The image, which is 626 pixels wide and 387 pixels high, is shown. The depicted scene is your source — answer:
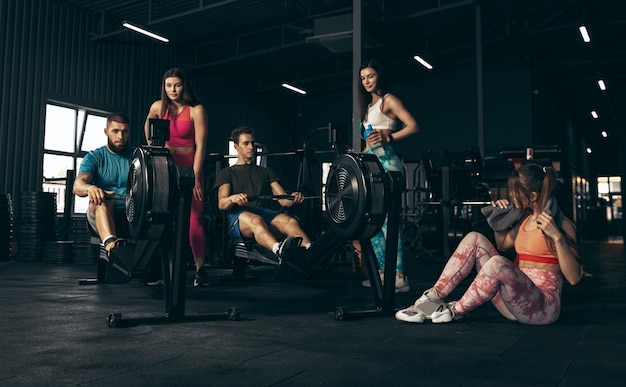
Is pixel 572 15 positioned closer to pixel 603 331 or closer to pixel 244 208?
pixel 244 208

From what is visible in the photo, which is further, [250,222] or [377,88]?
[250,222]

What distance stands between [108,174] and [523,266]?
2.61m

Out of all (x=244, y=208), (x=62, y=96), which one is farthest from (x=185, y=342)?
(x=62, y=96)

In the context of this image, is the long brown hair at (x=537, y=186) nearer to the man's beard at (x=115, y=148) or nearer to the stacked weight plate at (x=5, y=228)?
the man's beard at (x=115, y=148)

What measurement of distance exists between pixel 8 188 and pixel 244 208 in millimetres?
5463

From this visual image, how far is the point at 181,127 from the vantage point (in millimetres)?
3568

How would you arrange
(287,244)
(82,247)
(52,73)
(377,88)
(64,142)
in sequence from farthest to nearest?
(64,142) → (52,73) → (82,247) → (377,88) → (287,244)

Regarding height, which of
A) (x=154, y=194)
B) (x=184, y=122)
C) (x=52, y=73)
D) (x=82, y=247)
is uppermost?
(x=52, y=73)

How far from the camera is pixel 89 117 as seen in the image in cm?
954

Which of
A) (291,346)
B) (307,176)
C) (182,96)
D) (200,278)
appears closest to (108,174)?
(182,96)

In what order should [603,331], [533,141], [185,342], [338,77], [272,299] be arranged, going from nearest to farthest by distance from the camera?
[185,342], [603,331], [272,299], [533,141], [338,77]

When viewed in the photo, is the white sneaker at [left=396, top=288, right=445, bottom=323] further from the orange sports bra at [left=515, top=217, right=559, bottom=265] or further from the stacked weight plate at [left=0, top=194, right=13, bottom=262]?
the stacked weight plate at [left=0, top=194, right=13, bottom=262]

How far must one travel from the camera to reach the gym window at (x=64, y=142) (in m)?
8.79

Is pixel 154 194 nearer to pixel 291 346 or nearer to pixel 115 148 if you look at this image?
pixel 291 346
